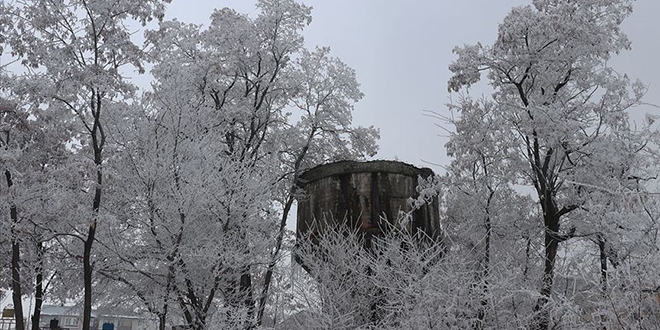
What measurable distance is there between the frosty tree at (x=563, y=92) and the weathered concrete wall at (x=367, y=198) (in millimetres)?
2876

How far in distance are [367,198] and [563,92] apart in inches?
246

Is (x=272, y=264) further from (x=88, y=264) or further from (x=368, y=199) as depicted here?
(x=88, y=264)

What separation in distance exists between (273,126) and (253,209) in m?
8.52

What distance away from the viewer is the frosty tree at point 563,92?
15.3 metres

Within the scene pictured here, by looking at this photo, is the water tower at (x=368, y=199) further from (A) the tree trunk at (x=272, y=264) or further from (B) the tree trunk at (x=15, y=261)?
(B) the tree trunk at (x=15, y=261)

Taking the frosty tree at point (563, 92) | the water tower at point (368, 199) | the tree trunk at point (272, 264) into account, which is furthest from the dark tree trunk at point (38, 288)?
the frosty tree at point (563, 92)

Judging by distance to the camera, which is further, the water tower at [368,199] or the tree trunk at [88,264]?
the water tower at [368,199]

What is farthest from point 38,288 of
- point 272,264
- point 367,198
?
point 367,198

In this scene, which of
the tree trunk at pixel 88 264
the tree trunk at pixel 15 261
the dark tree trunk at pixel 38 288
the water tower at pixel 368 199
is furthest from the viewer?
the dark tree trunk at pixel 38 288

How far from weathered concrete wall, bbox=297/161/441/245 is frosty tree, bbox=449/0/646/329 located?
2.88 m

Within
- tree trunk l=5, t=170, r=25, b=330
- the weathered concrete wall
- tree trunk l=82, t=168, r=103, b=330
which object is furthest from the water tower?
tree trunk l=5, t=170, r=25, b=330

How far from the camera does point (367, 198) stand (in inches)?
718

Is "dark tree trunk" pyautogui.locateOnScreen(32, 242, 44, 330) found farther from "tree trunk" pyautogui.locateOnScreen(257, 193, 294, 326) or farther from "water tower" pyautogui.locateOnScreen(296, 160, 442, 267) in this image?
"water tower" pyautogui.locateOnScreen(296, 160, 442, 267)

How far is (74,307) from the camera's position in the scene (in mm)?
20469
